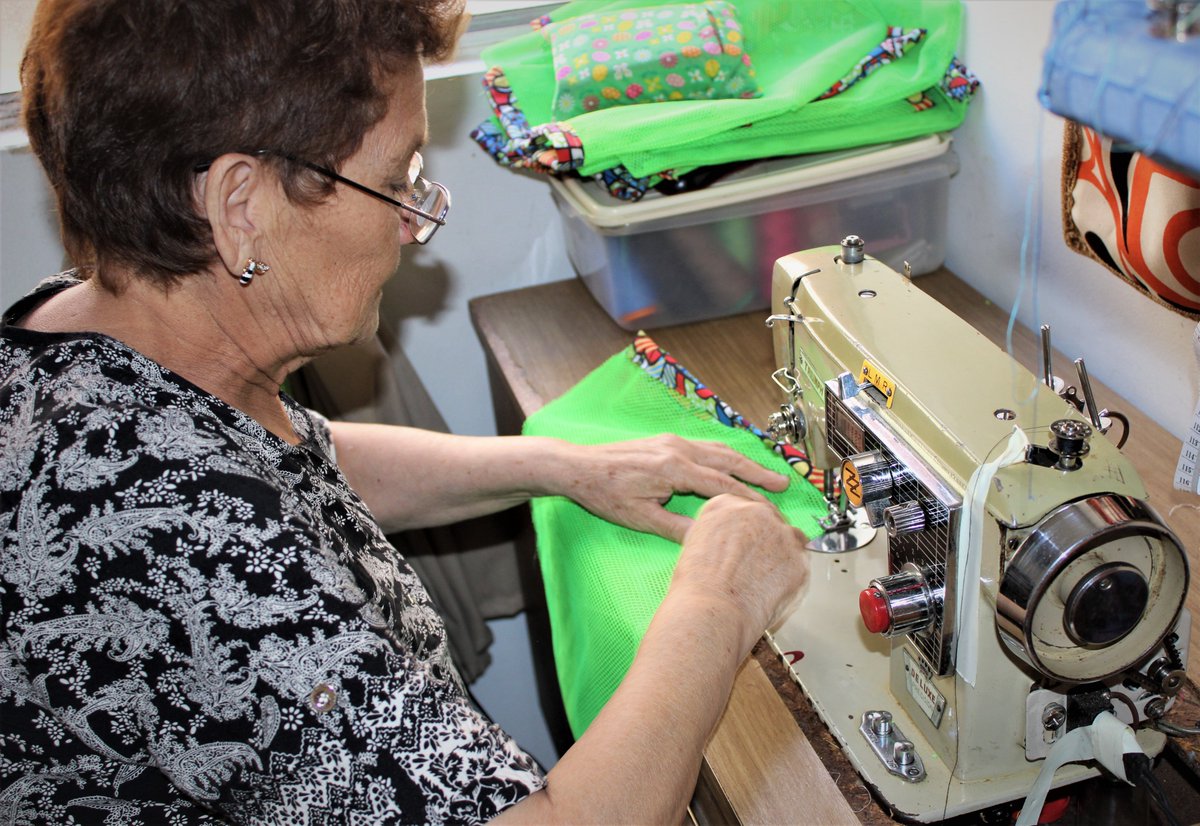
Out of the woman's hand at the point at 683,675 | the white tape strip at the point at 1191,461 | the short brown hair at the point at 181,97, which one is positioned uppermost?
the short brown hair at the point at 181,97

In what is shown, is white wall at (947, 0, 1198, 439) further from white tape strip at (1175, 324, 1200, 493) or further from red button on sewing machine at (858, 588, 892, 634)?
red button on sewing machine at (858, 588, 892, 634)

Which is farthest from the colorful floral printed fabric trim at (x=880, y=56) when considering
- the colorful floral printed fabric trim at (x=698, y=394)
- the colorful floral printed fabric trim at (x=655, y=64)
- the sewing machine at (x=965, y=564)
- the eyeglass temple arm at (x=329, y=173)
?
the eyeglass temple arm at (x=329, y=173)

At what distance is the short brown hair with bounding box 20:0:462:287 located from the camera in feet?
2.69

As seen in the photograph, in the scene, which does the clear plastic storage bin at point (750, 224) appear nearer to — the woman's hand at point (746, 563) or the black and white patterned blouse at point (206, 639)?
the woman's hand at point (746, 563)

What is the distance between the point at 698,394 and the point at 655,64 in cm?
50

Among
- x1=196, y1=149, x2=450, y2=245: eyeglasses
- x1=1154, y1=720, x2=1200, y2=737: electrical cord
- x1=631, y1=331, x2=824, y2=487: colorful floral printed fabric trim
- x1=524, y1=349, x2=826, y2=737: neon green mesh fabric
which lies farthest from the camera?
x1=631, y1=331, x2=824, y2=487: colorful floral printed fabric trim

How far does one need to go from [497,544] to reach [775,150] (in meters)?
0.81

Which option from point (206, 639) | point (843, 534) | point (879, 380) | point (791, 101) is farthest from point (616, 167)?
A: point (206, 639)

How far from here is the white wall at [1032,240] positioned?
133 centimetres

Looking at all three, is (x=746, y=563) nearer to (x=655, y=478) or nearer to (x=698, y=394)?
(x=655, y=478)

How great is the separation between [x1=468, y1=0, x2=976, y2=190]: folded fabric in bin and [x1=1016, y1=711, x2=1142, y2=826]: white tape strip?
91cm

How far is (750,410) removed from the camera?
1.46 m

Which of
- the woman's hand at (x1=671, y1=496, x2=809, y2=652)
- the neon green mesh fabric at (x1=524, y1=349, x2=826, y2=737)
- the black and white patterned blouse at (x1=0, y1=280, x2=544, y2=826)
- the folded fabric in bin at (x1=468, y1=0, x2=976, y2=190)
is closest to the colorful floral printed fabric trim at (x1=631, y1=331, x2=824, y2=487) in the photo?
the neon green mesh fabric at (x1=524, y1=349, x2=826, y2=737)

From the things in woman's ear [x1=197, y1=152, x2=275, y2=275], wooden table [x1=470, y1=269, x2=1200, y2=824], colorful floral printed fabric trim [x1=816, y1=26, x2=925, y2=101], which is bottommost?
wooden table [x1=470, y1=269, x2=1200, y2=824]
